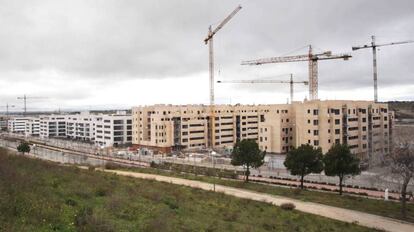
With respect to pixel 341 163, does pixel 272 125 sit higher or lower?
higher

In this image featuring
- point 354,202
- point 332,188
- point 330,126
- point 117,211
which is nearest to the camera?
point 117,211

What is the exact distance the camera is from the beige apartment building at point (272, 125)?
231 ft

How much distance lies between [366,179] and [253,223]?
3237cm

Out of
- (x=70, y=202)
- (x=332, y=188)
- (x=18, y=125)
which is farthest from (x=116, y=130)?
(x=70, y=202)

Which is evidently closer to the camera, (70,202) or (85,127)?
(70,202)

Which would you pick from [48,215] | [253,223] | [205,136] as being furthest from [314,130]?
[48,215]

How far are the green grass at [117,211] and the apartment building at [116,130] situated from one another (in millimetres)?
85381

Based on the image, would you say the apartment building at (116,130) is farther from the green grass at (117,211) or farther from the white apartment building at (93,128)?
the green grass at (117,211)

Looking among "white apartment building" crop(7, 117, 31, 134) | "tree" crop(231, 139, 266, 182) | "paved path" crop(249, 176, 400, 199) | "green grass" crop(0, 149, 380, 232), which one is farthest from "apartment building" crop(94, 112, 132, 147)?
"green grass" crop(0, 149, 380, 232)

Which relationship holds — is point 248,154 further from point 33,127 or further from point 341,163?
point 33,127

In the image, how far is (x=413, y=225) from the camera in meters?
24.3

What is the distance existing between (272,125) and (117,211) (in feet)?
222

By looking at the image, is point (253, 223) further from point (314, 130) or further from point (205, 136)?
point (205, 136)

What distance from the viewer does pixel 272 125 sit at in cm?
8056
